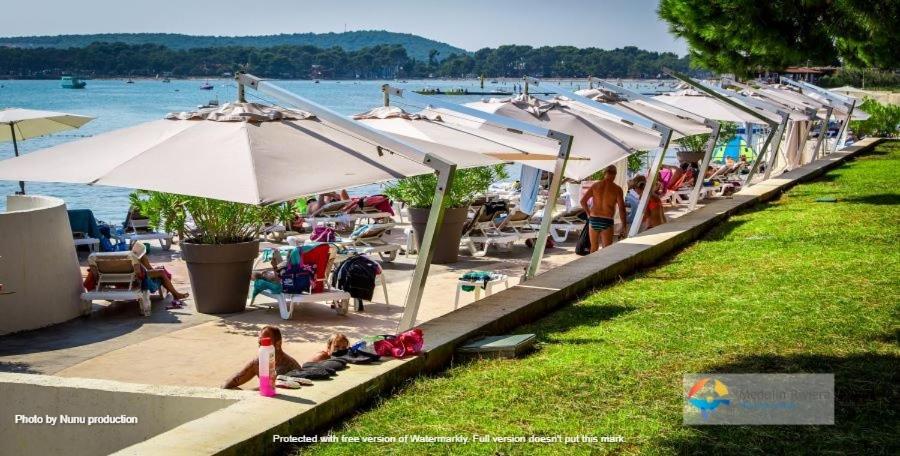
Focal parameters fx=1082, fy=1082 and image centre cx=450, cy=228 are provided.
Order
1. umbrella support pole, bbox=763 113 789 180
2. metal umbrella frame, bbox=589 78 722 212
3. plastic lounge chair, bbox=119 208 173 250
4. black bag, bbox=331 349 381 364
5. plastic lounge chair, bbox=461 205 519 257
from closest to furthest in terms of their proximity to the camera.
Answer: black bag, bbox=331 349 381 364, plastic lounge chair, bbox=461 205 519 257, plastic lounge chair, bbox=119 208 173 250, metal umbrella frame, bbox=589 78 722 212, umbrella support pole, bbox=763 113 789 180

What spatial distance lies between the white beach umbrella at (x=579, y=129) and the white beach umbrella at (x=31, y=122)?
726 cm

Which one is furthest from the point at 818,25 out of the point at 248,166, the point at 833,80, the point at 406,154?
the point at 833,80

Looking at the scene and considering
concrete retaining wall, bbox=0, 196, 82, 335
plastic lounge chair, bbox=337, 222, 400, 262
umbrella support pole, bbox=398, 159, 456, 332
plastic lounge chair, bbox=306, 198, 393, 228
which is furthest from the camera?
plastic lounge chair, bbox=306, 198, 393, 228

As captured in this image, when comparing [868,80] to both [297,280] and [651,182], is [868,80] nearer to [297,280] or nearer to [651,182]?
[651,182]

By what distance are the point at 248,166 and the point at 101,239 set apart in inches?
294

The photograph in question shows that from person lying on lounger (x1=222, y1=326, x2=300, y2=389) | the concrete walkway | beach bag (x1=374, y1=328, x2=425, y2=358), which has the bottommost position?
person lying on lounger (x1=222, y1=326, x2=300, y2=389)

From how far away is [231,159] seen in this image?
8.34 metres

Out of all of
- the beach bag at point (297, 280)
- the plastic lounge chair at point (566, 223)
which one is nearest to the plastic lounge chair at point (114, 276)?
the beach bag at point (297, 280)

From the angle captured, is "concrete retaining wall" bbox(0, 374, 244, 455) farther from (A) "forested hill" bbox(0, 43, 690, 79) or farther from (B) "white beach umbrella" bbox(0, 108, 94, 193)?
(A) "forested hill" bbox(0, 43, 690, 79)

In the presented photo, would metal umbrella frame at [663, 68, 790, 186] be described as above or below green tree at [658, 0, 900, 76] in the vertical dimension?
below

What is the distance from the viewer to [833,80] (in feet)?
280

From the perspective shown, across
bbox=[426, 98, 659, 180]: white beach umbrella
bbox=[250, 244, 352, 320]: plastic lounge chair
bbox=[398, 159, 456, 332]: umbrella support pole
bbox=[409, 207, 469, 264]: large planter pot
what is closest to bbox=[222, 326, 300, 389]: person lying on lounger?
bbox=[398, 159, 456, 332]: umbrella support pole

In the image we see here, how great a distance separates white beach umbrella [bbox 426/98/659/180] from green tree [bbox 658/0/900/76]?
7.24 ft

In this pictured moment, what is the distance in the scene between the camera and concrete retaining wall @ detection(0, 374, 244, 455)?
617 centimetres
